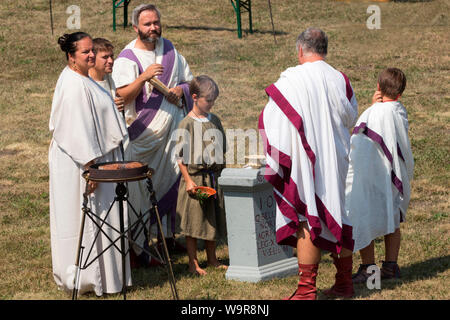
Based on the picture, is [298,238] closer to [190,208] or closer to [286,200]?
[286,200]

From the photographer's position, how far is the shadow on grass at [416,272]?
6018 millimetres

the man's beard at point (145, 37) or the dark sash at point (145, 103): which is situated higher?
the man's beard at point (145, 37)

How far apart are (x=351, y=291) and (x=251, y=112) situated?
8.50 m

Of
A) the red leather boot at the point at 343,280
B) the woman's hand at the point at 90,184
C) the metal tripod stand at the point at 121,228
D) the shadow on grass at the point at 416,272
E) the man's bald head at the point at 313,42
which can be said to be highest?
the man's bald head at the point at 313,42

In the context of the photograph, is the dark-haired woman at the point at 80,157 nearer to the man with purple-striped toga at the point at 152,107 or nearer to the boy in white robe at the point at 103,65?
the boy in white robe at the point at 103,65

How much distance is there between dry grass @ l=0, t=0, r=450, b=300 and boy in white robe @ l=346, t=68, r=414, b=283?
35cm

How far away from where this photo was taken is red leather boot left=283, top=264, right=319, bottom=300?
5418 millimetres

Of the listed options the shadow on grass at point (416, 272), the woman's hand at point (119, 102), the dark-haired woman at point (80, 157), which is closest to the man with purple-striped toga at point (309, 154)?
the shadow on grass at point (416, 272)

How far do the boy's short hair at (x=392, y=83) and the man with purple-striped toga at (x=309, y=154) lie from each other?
80cm

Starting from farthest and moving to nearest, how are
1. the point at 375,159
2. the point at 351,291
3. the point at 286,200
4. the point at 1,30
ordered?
the point at 1,30 → the point at 375,159 → the point at 351,291 → the point at 286,200

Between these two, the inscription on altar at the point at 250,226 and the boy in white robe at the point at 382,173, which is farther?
the inscription on altar at the point at 250,226

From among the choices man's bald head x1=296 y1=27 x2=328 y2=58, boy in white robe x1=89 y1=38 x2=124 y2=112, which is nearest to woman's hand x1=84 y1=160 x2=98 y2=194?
boy in white robe x1=89 y1=38 x2=124 y2=112

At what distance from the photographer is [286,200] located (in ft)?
17.7

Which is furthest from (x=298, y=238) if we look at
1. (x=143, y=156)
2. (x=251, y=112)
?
(x=251, y=112)
